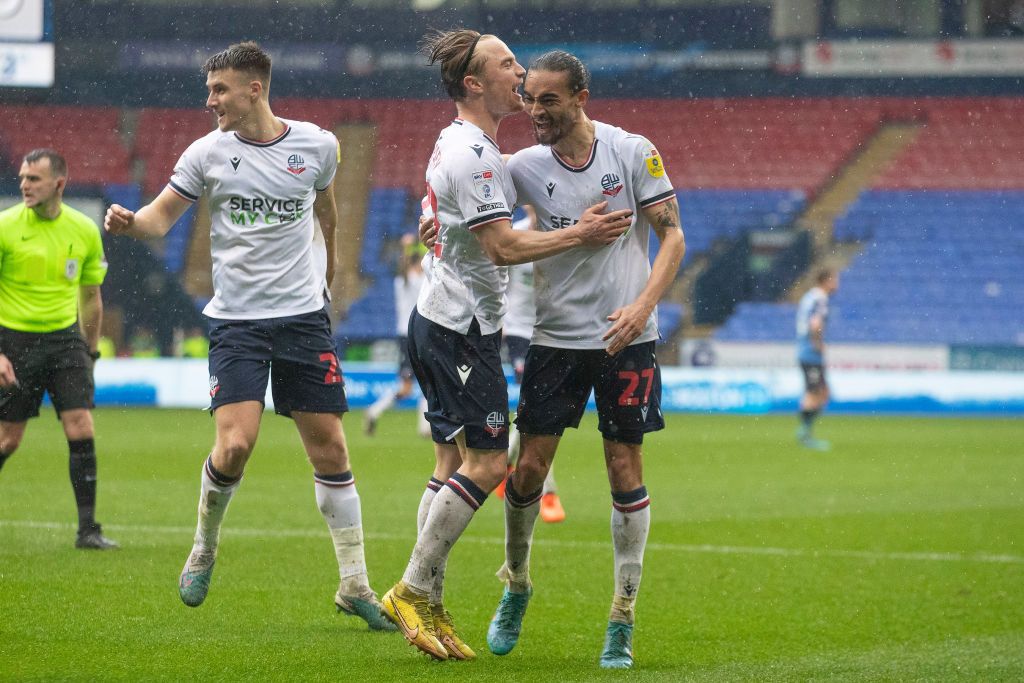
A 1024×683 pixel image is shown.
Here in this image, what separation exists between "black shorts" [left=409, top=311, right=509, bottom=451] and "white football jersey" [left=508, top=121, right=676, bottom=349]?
26 centimetres

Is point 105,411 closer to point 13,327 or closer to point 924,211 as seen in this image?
point 13,327

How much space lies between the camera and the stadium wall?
19.8 metres

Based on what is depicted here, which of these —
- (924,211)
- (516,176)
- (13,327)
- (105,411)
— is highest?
(516,176)

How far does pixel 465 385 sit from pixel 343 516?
0.97 metres

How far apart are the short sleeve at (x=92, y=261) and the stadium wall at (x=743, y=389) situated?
12466 millimetres

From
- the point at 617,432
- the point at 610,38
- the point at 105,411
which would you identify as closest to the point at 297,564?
the point at 617,432

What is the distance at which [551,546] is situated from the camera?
24.6ft

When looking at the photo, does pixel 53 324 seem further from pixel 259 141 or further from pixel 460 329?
pixel 460 329

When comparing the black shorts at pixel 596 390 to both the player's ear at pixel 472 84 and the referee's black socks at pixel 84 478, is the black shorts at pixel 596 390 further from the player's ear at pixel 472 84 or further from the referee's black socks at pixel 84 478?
the referee's black socks at pixel 84 478

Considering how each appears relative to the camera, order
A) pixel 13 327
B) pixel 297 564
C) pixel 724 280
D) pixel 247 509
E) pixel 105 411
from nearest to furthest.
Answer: pixel 297 564 → pixel 13 327 → pixel 247 509 → pixel 105 411 → pixel 724 280

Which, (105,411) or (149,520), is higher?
(149,520)

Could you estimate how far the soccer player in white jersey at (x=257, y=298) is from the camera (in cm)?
502

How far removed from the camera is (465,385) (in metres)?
4.55

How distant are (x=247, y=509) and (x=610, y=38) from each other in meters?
19.0
